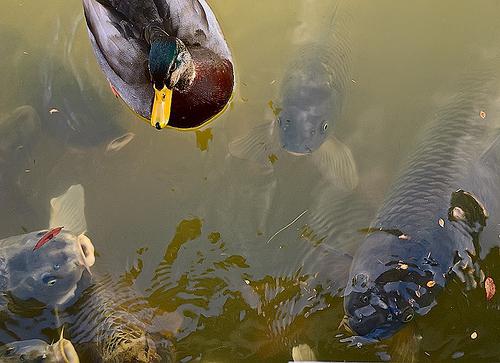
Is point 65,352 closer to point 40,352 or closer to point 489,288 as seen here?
point 40,352

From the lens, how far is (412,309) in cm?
334

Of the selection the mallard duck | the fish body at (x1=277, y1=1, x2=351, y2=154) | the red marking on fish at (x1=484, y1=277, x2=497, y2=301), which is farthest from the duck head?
the red marking on fish at (x1=484, y1=277, x2=497, y2=301)

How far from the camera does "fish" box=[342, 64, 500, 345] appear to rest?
3291 mm

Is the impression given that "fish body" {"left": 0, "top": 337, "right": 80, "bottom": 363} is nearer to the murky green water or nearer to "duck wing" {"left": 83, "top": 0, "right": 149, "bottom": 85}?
the murky green water

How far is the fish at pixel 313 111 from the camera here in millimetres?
3760

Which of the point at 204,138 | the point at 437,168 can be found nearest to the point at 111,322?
the point at 204,138

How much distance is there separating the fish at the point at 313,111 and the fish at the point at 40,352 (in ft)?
4.70

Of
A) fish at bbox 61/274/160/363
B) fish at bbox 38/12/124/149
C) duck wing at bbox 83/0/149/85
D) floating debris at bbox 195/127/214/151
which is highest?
duck wing at bbox 83/0/149/85

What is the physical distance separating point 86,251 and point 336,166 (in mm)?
1506

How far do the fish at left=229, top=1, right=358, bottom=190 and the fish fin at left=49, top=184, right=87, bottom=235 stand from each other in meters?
0.95

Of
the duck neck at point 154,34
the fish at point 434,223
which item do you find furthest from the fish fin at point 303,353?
the duck neck at point 154,34

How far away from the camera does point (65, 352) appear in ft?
11.7

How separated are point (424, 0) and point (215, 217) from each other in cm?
187

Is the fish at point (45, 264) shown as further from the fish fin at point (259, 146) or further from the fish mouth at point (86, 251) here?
the fish fin at point (259, 146)
